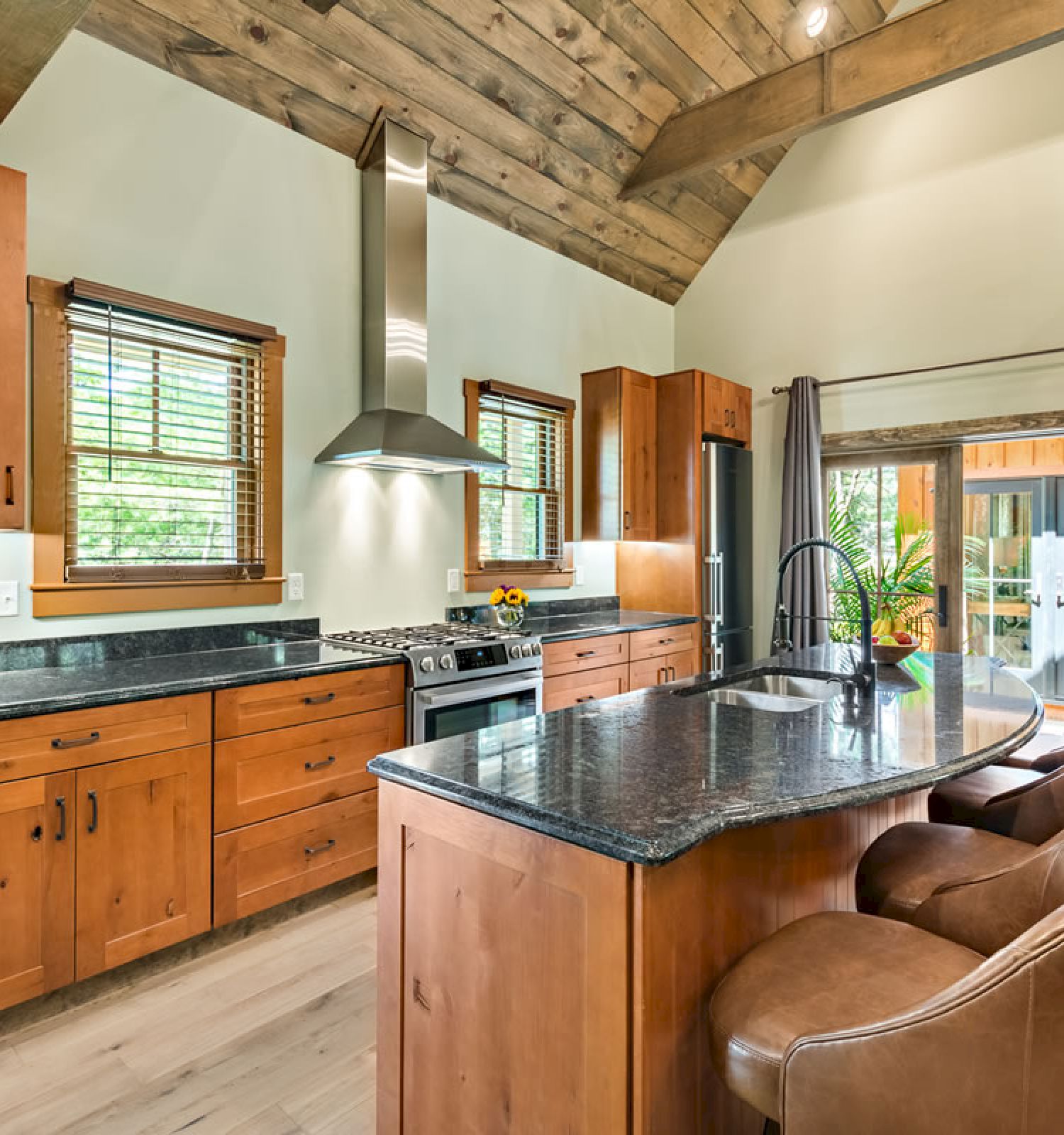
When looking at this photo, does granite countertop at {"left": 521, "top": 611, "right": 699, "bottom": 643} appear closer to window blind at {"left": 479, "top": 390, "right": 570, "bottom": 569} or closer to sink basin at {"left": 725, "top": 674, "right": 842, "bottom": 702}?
window blind at {"left": 479, "top": 390, "right": 570, "bottom": 569}

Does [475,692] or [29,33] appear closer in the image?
[29,33]

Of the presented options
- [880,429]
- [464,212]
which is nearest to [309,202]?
[464,212]

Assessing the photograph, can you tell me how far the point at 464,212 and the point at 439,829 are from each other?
362 centimetres

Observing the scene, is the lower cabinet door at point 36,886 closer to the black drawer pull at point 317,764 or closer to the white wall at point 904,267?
the black drawer pull at point 317,764

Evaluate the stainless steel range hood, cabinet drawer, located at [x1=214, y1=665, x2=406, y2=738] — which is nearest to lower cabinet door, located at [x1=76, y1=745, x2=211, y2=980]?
cabinet drawer, located at [x1=214, y1=665, x2=406, y2=738]

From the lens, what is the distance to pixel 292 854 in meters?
2.67

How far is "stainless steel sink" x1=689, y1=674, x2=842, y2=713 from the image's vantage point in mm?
2381

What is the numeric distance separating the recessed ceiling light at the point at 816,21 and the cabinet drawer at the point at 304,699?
414 centimetres

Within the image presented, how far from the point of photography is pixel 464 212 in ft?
13.3

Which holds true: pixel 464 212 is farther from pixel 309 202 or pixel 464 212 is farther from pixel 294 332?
pixel 294 332

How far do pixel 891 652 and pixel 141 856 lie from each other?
250cm

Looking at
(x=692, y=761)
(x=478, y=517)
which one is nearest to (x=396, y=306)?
(x=478, y=517)

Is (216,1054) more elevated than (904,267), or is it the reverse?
(904,267)

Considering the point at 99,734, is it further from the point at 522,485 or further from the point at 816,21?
the point at 816,21
